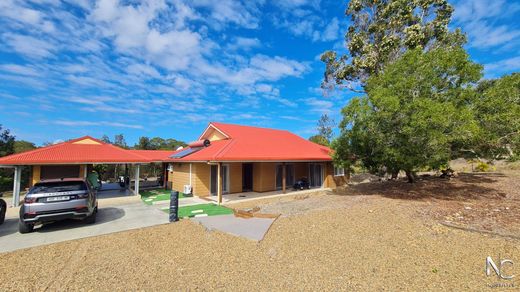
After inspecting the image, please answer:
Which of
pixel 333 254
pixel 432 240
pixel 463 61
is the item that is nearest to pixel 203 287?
pixel 333 254

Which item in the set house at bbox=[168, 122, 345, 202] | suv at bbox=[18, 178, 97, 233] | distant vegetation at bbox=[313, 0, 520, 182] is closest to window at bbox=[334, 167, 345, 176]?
house at bbox=[168, 122, 345, 202]

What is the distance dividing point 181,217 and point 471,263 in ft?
29.4

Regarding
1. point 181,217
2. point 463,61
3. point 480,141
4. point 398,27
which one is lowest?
point 181,217

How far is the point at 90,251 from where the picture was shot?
19.6ft

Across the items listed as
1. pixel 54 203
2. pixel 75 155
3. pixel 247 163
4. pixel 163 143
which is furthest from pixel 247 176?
pixel 163 143

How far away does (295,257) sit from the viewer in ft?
17.4

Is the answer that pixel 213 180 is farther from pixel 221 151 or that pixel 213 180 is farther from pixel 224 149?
pixel 221 151

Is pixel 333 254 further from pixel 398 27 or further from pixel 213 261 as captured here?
pixel 398 27

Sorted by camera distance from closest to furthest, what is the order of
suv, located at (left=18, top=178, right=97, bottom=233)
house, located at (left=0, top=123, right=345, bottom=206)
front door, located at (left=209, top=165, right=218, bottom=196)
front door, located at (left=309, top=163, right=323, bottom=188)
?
suv, located at (left=18, top=178, right=97, bottom=233), house, located at (left=0, top=123, right=345, bottom=206), front door, located at (left=209, top=165, right=218, bottom=196), front door, located at (left=309, top=163, right=323, bottom=188)

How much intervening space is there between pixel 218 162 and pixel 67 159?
7963 mm

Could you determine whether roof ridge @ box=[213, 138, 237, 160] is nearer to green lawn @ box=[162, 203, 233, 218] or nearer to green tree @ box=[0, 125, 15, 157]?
green lawn @ box=[162, 203, 233, 218]

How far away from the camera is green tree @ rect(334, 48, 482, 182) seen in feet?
31.2

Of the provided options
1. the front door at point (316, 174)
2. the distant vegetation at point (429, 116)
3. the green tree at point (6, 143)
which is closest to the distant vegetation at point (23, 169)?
the green tree at point (6, 143)

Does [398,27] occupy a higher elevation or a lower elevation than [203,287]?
higher
